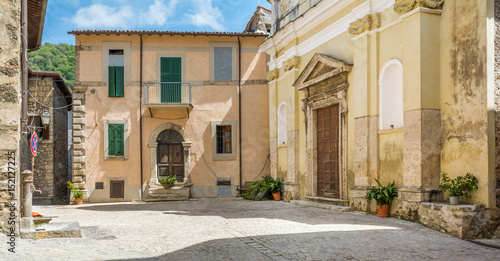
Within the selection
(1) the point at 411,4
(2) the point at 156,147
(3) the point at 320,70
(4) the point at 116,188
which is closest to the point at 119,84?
(2) the point at 156,147

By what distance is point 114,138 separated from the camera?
19.4m

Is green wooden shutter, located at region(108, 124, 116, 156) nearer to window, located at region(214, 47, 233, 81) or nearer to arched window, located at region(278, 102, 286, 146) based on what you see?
window, located at region(214, 47, 233, 81)

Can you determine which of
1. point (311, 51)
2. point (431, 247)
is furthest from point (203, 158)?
point (431, 247)

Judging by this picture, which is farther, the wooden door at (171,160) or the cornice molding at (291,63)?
the wooden door at (171,160)

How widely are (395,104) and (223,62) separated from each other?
10.5 meters

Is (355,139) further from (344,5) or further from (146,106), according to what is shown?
(146,106)

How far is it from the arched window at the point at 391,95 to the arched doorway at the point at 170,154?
10575 millimetres

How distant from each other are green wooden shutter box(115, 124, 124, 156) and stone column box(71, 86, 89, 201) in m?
1.28

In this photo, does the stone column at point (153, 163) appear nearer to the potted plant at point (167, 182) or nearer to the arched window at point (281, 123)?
the potted plant at point (167, 182)

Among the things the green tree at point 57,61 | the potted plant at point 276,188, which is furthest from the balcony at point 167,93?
the green tree at point 57,61

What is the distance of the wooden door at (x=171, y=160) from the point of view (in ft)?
64.5

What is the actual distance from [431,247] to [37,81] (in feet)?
59.3

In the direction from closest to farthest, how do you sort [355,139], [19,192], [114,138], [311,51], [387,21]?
[19,192], [387,21], [355,139], [311,51], [114,138]

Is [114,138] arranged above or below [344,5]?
below
